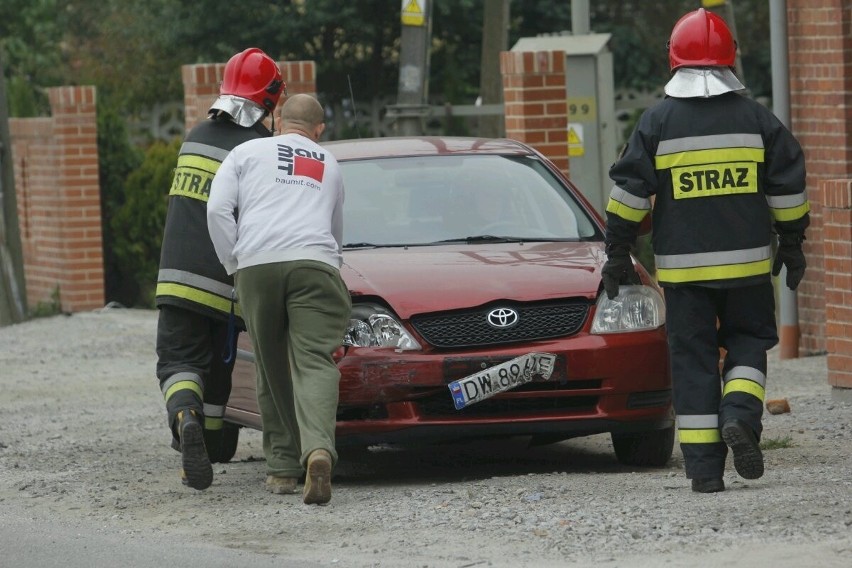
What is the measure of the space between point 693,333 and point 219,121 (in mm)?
2296

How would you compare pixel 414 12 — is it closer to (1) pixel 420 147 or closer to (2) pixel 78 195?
(2) pixel 78 195

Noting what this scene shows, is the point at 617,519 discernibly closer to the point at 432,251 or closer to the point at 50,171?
the point at 432,251

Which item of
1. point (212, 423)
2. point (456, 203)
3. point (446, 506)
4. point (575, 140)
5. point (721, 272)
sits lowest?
point (446, 506)

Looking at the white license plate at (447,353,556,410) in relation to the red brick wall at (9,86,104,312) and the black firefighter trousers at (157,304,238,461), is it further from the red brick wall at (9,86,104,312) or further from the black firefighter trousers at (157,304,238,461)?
the red brick wall at (9,86,104,312)

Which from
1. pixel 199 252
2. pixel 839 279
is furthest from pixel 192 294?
pixel 839 279

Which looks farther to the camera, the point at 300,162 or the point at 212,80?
the point at 212,80

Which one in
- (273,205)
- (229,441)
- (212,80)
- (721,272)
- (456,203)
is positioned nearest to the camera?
(721,272)

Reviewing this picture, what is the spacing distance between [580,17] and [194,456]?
8.05 metres

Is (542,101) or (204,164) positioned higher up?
(542,101)

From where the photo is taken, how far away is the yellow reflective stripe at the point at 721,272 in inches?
284

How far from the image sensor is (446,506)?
7176 millimetres

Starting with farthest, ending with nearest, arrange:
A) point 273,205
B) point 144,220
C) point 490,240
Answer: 1. point 144,220
2. point 490,240
3. point 273,205

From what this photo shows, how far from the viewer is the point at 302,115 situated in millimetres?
7816

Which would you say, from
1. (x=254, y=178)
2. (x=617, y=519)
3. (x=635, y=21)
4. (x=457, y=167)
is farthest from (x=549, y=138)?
(x=635, y=21)
